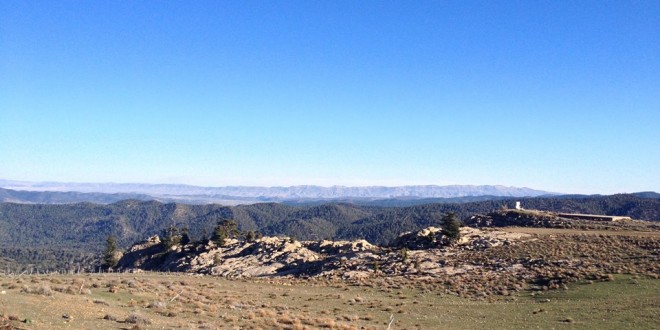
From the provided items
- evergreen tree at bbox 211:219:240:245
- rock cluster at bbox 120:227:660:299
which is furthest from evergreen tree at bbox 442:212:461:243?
evergreen tree at bbox 211:219:240:245

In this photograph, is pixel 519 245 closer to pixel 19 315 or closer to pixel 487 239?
pixel 487 239

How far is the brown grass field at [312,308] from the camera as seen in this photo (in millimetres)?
23203

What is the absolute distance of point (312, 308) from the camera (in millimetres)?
34750

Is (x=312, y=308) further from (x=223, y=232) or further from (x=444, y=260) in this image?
(x=223, y=232)

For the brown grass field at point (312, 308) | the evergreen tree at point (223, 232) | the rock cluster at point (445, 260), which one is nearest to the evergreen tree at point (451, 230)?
the rock cluster at point (445, 260)

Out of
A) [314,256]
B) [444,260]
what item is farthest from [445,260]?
[314,256]

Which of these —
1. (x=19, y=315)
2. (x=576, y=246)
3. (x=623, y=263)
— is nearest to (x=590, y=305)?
(x=623, y=263)

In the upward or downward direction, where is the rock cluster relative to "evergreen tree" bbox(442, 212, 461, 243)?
downward

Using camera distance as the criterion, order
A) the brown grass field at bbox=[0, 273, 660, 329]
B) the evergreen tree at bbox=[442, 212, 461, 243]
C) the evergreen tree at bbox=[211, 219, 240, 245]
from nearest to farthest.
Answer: the brown grass field at bbox=[0, 273, 660, 329], the evergreen tree at bbox=[442, 212, 461, 243], the evergreen tree at bbox=[211, 219, 240, 245]

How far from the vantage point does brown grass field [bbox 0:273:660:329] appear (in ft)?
76.1

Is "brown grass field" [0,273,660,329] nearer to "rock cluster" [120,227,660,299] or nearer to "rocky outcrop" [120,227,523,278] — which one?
"rock cluster" [120,227,660,299]

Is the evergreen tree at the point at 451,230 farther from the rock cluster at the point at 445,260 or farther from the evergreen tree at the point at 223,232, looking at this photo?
the evergreen tree at the point at 223,232

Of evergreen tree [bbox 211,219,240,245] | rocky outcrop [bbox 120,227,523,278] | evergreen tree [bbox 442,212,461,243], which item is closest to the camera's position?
rocky outcrop [bbox 120,227,523,278]

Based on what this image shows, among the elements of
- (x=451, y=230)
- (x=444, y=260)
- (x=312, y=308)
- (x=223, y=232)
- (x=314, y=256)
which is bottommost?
(x=314, y=256)
